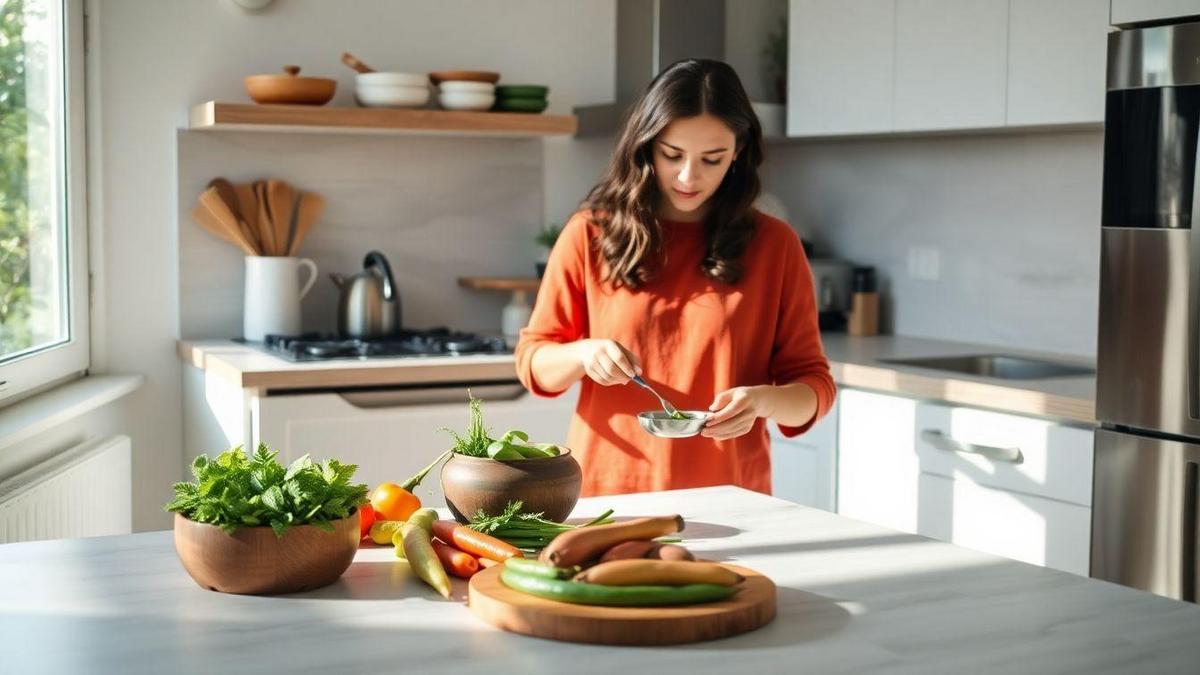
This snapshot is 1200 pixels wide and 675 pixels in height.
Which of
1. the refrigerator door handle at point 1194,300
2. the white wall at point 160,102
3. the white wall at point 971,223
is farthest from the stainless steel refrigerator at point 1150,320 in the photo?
the white wall at point 160,102

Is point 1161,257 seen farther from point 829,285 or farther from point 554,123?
point 554,123

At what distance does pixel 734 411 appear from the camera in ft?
6.86

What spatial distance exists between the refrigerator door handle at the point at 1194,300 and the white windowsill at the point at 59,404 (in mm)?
2310

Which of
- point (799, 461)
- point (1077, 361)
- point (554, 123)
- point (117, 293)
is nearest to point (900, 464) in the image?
point (799, 461)

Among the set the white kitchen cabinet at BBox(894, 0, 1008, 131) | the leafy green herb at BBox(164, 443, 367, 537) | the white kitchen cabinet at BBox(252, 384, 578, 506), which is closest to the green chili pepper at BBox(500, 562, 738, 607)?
the leafy green herb at BBox(164, 443, 367, 537)

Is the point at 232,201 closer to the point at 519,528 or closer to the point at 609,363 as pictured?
the point at 609,363

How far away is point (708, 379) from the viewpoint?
2.46 m

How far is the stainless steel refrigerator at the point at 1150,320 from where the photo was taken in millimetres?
2664

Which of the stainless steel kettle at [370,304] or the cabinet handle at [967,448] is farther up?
the stainless steel kettle at [370,304]

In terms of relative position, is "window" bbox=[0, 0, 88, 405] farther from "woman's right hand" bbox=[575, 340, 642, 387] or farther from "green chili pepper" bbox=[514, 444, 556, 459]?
"green chili pepper" bbox=[514, 444, 556, 459]

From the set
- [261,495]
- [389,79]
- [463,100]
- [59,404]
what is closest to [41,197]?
[59,404]

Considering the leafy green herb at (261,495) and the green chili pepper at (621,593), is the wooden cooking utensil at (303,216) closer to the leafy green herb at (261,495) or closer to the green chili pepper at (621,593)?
the leafy green herb at (261,495)

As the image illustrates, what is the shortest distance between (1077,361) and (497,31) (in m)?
1.93

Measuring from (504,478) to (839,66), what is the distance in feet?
7.77
